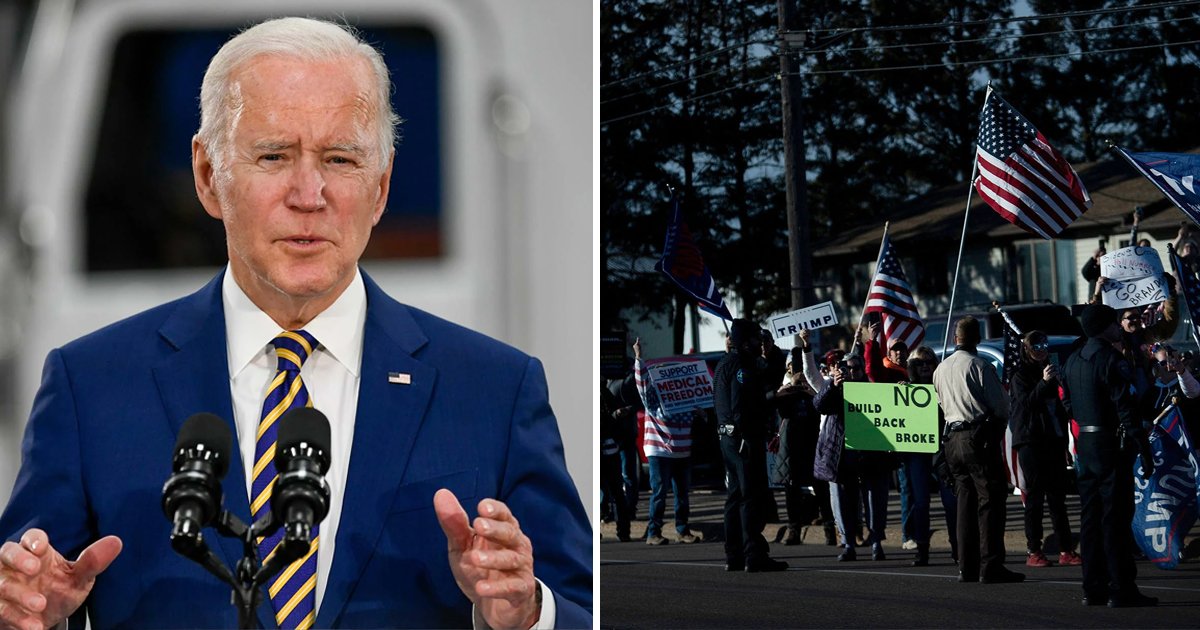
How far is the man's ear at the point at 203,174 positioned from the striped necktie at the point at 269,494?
39 centimetres

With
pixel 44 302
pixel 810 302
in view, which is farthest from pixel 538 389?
pixel 810 302

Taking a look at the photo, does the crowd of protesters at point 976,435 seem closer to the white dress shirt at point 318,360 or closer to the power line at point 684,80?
the power line at point 684,80

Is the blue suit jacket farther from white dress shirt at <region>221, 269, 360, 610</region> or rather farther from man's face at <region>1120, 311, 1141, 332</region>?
man's face at <region>1120, 311, 1141, 332</region>

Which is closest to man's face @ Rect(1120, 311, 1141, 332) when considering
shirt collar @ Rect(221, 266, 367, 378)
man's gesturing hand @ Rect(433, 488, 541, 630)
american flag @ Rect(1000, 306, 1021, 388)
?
american flag @ Rect(1000, 306, 1021, 388)

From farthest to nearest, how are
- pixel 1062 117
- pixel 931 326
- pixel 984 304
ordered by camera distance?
pixel 984 304, pixel 931 326, pixel 1062 117

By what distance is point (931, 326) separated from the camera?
16719mm

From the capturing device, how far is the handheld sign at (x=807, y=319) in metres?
9.28

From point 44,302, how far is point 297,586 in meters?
0.87

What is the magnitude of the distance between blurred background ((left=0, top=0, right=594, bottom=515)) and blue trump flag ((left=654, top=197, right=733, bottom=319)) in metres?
4.87

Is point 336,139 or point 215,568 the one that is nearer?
point 215,568

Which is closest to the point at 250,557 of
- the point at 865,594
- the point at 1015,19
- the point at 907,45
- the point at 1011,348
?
the point at 865,594

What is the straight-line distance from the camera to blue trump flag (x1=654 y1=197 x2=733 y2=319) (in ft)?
29.4

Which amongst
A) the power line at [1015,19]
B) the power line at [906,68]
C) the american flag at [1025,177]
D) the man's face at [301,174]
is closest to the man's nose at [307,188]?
the man's face at [301,174]

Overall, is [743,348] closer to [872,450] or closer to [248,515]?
[872,450]
